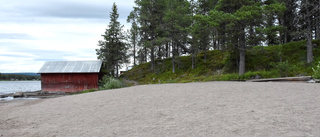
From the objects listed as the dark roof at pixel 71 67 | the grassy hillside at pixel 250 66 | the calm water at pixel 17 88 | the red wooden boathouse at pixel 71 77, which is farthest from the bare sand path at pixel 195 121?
the calm water at pixel 17 88

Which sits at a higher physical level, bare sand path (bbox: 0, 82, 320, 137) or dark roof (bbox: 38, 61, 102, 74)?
dark roof (bbox: 38, 61, 102, 74)

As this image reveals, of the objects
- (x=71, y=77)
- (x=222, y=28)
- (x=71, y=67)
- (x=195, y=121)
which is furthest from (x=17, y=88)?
(x=195, y=121)

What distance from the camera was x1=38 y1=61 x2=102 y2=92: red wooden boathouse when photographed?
34.1 m

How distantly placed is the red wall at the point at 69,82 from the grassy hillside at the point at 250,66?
898cm

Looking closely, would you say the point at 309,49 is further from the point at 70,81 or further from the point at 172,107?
the point at 70,81

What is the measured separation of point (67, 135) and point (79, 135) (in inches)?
14.8

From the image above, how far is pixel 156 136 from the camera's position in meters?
5.28

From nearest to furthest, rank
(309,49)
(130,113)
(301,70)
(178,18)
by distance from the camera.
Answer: (130,113)
(301,70)
(309,49)
(178,18)

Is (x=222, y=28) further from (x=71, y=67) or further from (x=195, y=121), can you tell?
(x=71, y=67)

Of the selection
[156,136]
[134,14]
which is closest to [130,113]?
[156,136]

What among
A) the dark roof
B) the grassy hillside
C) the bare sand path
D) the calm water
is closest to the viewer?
the bare sand path

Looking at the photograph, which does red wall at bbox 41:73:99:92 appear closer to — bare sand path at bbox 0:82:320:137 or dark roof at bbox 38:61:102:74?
dark roof at bbox 38:61:102:74

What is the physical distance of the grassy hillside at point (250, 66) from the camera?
2058cm

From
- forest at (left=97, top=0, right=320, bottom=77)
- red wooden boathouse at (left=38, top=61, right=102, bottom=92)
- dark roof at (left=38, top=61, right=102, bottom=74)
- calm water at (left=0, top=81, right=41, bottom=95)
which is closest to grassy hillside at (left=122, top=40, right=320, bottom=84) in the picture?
forest at (left=97, top=0, right=320, bottom=77)
